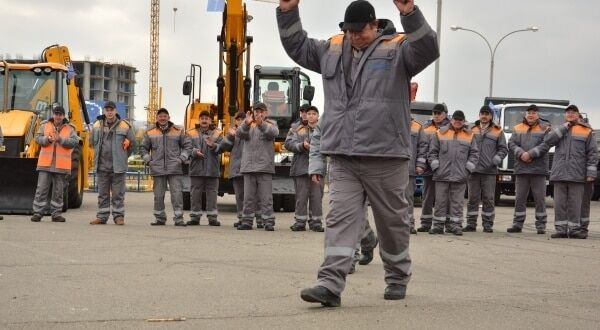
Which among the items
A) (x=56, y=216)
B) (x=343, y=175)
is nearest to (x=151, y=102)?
(x=56, y=216)

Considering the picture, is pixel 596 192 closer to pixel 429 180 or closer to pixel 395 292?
pixel 429 180

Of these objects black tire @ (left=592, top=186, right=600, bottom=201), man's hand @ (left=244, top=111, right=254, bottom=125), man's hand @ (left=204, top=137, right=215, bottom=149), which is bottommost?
black tire @ (left=592, top=186, right=600, bottom=201)

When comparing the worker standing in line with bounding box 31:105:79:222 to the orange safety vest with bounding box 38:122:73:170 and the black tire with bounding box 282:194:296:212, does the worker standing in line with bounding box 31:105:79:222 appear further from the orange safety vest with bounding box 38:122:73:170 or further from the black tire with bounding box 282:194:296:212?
the black tire with bounding box 282:194:296:212

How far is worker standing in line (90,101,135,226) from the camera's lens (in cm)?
1677

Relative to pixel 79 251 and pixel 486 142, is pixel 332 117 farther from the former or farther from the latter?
pixel 486 142

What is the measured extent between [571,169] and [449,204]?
6.32ft

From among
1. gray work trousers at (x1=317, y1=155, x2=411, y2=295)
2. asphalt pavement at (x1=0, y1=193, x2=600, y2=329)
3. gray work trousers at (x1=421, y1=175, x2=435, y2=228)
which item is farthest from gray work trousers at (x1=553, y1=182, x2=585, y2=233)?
gray work trousers at (x1=317, y1=155, x2=411, y2=295)

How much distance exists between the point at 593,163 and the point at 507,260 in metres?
4.50

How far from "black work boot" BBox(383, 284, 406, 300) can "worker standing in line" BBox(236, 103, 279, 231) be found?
8299 millimetres

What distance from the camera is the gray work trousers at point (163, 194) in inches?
667

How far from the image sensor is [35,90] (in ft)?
70.2

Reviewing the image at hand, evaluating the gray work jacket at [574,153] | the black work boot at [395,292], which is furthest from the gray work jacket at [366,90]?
the gray work jacket at [574,153]

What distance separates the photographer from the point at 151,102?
110500mm

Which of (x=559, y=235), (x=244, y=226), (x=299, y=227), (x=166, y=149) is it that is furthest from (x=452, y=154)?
(x=166, y=149)
